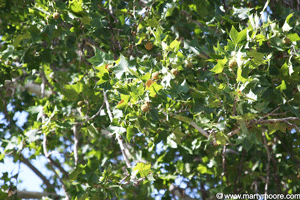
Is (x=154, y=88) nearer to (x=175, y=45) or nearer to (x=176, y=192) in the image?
(x=175, y=45)

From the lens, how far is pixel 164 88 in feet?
7.25

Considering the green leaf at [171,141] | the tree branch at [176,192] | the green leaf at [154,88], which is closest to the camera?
the green leaf at [154,88]

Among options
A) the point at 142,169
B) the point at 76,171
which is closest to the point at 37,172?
the point at 76,171

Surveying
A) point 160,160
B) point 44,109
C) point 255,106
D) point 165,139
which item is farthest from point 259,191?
point 44,109

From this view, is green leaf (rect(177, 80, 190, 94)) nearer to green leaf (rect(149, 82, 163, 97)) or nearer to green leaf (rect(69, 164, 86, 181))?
green leaf (rect(149, 82, 163, 97))

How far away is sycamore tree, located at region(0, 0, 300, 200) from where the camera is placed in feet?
7.12

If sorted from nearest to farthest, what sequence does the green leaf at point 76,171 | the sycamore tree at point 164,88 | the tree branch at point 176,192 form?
the sycamore tree at point 164,88 < the green leaf at point 76,171 < the tree branch at point 176,192

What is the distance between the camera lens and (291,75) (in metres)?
2.40

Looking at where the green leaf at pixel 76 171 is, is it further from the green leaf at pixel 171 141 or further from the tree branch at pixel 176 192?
the tree branch at pixel 176 192

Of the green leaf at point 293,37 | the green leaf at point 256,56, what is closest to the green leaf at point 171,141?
the green leaf at point 256,56

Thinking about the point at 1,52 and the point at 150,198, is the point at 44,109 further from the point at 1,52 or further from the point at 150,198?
the point at 150,198

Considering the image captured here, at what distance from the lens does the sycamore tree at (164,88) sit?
2170 millimetres

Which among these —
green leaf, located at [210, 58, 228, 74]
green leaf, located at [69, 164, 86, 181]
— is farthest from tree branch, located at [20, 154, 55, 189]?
green leaf, located at [210, 58, 228, 74]

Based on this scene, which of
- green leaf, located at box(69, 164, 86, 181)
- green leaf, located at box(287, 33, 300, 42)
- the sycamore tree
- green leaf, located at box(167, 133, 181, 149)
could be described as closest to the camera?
the sycamore tree
